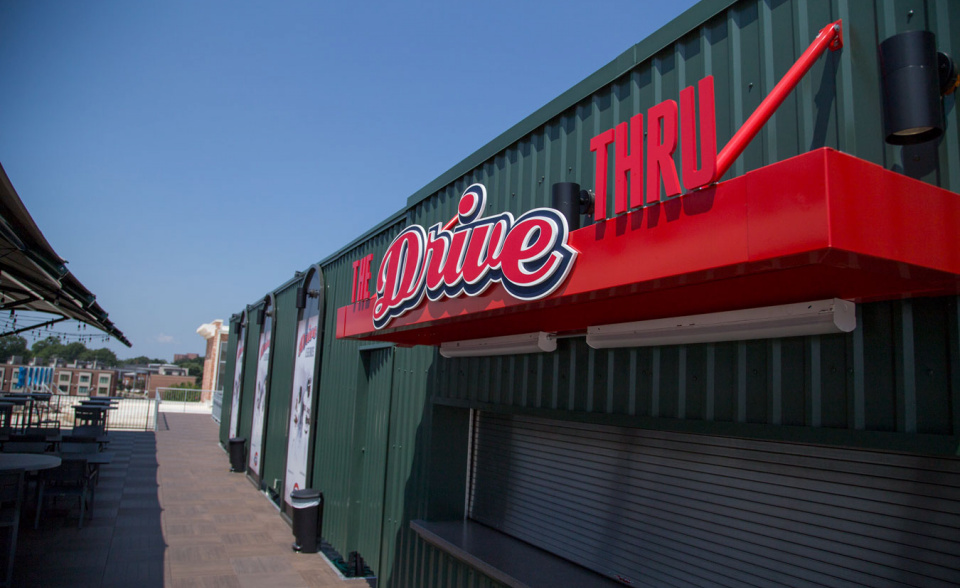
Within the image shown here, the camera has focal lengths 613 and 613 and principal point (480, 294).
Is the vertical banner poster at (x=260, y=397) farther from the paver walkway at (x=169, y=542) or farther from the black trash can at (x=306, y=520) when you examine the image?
the black trash can at (x=306, y=520)

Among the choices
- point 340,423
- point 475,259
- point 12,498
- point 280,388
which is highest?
point 475,259

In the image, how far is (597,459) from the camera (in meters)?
4.11

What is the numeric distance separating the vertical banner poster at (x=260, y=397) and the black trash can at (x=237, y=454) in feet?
1.93

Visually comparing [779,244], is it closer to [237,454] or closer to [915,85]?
[915,85]

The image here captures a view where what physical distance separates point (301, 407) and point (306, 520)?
7.53ft

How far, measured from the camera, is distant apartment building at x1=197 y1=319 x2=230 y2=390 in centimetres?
3427

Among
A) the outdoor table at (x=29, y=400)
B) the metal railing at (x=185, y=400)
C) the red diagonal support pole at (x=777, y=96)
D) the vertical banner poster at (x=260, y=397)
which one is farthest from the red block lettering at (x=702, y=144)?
the metal railing at (x=185, y=400)

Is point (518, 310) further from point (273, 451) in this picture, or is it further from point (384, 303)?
point (273, 451)

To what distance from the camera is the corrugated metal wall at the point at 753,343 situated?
2.32 m

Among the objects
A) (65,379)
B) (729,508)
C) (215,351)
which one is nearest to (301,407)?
(729,508)

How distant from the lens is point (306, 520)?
875 cm

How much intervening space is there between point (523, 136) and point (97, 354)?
5915 inches

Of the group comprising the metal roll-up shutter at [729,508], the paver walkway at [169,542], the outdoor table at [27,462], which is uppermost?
the metal roll-up shutter at [729,508]

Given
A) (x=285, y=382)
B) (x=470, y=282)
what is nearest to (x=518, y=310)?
(x=470, y=282)
